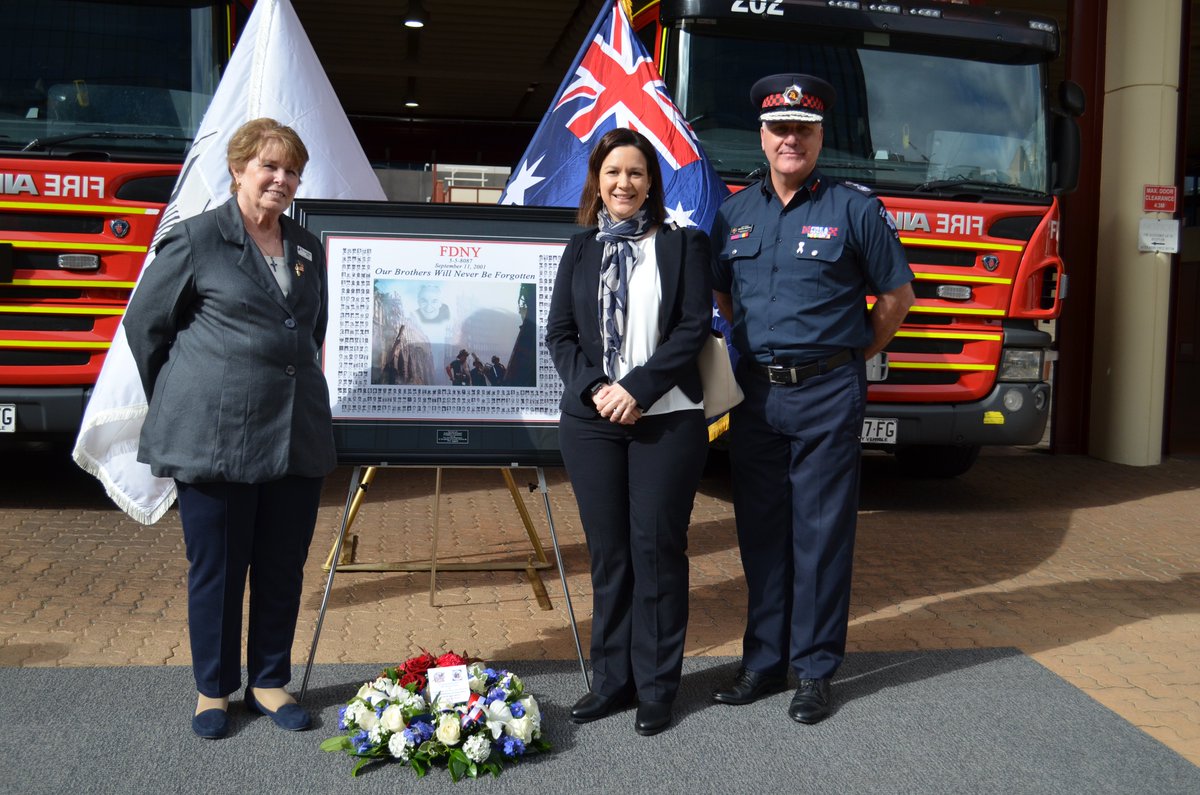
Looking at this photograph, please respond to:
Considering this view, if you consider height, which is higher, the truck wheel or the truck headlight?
the truck headlight

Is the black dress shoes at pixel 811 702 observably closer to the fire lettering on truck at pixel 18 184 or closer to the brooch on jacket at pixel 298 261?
the brooch on jacket at pixel 298 261

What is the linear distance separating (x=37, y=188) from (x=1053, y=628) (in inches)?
207

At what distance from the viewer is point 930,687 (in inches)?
170

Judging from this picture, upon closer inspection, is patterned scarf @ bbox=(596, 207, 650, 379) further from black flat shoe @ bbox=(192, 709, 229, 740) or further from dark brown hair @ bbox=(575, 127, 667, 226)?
black flat shoe @ bbox=(192, 709, 229, 740)

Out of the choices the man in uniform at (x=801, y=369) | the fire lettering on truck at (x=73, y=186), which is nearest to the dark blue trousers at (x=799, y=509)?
the man in uniform at (x=801, y=369)

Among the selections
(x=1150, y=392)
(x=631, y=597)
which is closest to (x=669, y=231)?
(x=631, y=597)

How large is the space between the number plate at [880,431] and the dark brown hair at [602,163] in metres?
3.70

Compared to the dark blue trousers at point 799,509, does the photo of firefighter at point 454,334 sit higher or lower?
higher

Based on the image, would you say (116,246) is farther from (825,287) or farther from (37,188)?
(825,287)

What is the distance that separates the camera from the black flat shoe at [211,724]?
12.1 ft

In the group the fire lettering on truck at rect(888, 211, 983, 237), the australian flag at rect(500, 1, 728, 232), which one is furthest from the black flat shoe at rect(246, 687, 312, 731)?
the fire lettering on truck at rect(888, 211, 983, 237)

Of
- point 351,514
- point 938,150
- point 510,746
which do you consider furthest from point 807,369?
point 938,150

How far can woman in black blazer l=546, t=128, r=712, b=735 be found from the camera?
375cm

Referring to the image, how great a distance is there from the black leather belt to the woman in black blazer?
0.32 m
